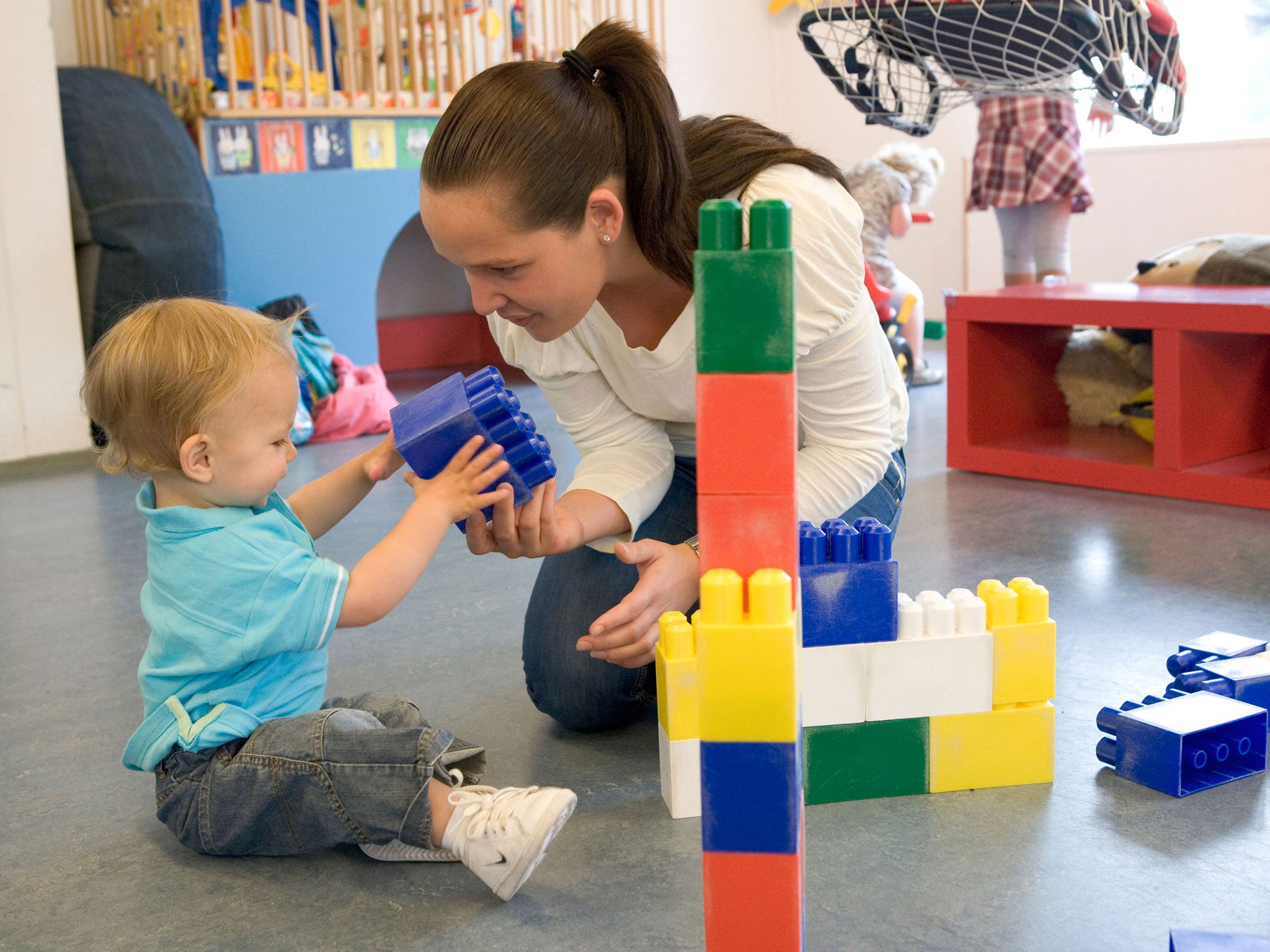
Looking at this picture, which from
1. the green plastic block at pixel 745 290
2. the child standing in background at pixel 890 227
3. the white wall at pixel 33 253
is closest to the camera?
the green plastic block at pixel 745 290

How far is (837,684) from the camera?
40.8 inches

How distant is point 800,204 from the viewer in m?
1.07

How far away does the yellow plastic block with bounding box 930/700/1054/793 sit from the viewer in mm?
1056

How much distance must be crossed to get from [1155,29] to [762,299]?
63.1 inches

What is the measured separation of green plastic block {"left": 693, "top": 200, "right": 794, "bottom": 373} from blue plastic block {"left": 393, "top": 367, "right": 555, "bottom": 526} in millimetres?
337

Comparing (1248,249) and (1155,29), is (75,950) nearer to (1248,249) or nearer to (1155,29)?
(1155,29)

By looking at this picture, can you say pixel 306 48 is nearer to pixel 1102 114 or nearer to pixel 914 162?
pixel 914 162

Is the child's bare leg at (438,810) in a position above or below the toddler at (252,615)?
below

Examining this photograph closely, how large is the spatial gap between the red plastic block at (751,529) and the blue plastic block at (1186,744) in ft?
1.82

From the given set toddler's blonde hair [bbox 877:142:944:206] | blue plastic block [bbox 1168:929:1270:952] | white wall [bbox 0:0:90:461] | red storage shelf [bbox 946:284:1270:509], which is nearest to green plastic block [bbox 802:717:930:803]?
blue plastic block [bbox 1168:929:1270:952]

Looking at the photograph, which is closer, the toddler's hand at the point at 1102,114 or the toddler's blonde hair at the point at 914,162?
the toddler's hand at the point at 1102,114

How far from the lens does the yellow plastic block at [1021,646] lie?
1.05 meters

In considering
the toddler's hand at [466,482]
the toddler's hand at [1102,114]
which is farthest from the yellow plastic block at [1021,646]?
the toddler's hand at [1102,114]

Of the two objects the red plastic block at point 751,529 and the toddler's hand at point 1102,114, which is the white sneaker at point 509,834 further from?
the toddler's hand at point 1102,114
